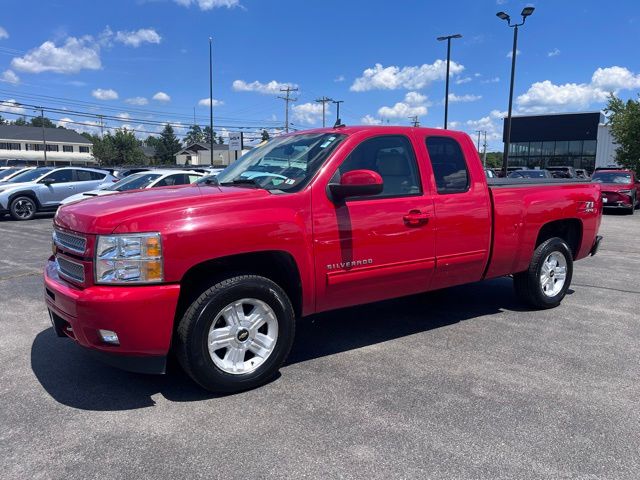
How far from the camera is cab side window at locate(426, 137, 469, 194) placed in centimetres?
469

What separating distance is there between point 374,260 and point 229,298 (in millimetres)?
1275

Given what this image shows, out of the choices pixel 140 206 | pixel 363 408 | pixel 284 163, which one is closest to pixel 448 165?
pixel 284 163

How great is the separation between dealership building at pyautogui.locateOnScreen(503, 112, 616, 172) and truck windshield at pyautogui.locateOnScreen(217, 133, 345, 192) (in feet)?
191

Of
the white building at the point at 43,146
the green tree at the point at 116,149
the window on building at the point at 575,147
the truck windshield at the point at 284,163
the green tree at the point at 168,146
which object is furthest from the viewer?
the green tree at the point at 168,146

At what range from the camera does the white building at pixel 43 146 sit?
263 feet

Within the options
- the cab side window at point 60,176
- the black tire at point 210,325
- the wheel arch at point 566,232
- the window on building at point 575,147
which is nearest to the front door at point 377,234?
the black tire at point 210,325

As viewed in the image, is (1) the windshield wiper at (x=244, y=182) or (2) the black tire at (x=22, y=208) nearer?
(1) the windshield wiper at (x=244, y=182)

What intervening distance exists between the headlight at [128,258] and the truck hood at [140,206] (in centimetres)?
10

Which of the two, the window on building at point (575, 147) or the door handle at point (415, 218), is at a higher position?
the window on building at point (575, 147)

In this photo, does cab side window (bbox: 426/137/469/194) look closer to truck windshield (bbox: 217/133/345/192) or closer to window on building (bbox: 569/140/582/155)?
truck windshield (bbox: 217/133/345/192)

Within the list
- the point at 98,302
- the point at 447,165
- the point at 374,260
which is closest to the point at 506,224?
the point at 447,165

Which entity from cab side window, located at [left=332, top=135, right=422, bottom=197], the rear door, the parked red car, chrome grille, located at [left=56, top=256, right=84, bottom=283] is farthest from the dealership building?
chrome grille, located at [left=56, top=256, right=84, bottom=283]

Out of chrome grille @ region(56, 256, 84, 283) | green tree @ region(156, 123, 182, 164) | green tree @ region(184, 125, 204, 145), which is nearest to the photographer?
chrome grille @ region(56, 256, 84, 283)

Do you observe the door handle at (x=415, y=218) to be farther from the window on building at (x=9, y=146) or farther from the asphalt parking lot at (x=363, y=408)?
the window on building at (x=9, y=146)
